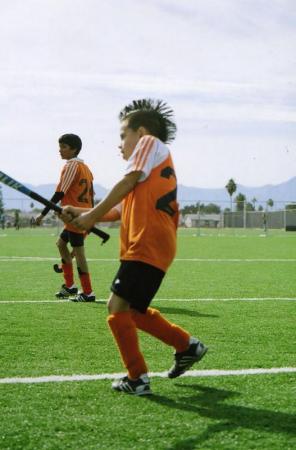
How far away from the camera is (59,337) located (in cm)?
607

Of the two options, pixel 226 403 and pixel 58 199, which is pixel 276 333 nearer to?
pixel 226 403

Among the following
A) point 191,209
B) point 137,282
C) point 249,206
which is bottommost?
point 137,282

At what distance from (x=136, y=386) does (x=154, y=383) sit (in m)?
0.33

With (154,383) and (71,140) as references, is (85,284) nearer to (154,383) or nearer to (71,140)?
(71,140)

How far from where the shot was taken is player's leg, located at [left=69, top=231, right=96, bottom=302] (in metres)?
8.80

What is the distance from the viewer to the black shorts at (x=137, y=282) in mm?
4090

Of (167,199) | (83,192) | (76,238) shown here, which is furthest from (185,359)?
(83,192)

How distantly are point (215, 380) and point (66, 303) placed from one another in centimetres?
434

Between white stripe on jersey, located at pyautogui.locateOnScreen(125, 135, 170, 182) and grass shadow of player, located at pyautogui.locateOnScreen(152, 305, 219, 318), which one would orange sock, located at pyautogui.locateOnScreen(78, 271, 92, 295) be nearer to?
grass shadow of player, located at pyautogui.locateOnScreen(152, 305, 219, 318)

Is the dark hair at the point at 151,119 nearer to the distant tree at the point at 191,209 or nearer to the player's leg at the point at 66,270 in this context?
the player's leg at the point at 66,270

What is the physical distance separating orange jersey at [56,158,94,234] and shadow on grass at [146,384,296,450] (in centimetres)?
499

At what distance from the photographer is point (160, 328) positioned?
454 centimetres

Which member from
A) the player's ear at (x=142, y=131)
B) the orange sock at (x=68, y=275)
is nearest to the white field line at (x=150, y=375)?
the player's ear at (x=142, y=131)

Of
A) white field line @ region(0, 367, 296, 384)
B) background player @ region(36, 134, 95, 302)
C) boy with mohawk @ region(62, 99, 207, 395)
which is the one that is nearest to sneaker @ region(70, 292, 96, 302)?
background player @ region(36, 134, 95, 302)
